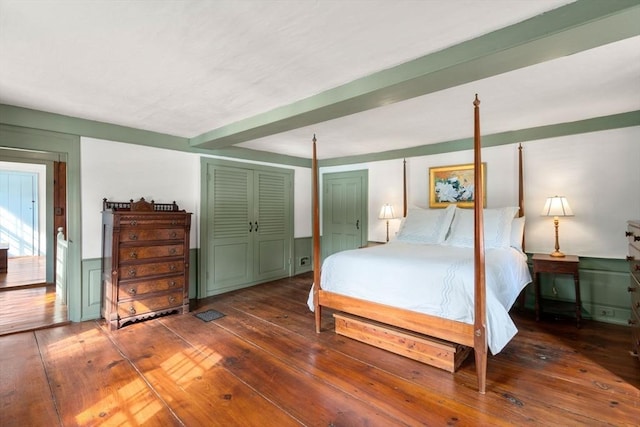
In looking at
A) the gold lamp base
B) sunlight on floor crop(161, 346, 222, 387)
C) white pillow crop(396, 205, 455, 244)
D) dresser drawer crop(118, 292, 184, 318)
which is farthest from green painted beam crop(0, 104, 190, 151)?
the gold lamp base

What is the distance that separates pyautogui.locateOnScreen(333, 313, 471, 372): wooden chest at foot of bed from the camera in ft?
7.79

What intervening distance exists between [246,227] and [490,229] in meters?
3.43

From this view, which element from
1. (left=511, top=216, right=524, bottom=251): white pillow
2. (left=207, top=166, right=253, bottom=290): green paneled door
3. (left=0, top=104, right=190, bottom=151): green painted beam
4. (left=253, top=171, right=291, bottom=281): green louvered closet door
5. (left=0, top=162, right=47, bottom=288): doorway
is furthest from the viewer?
(left=0, top=162, right=47, bottom=288): doorway

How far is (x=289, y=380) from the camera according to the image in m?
2.25

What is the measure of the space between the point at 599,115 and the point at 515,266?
1933 mm

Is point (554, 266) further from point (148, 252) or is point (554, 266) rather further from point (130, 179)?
point (130, 179)

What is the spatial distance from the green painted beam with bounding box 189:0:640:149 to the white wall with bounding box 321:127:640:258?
2.34 m

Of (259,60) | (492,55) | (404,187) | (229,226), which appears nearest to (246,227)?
(229,226)

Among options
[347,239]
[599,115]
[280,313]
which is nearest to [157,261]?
[280,313]

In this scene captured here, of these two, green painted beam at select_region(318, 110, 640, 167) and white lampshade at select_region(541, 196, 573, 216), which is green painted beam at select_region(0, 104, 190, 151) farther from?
white lampshade at select_region(541, 196, 573, 216)

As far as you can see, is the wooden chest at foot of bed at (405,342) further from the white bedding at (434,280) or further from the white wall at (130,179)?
the white wall at (130,179)

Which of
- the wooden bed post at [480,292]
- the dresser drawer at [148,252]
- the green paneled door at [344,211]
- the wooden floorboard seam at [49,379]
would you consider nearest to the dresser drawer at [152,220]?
the dresser drawer at [148,252]

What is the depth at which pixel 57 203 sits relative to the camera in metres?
4.93

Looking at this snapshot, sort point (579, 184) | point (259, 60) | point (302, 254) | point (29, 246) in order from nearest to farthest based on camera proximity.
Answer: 1. point (259, 60)
2. point (579, 184)
3. point (302, 254)
4. point (29, 246)
